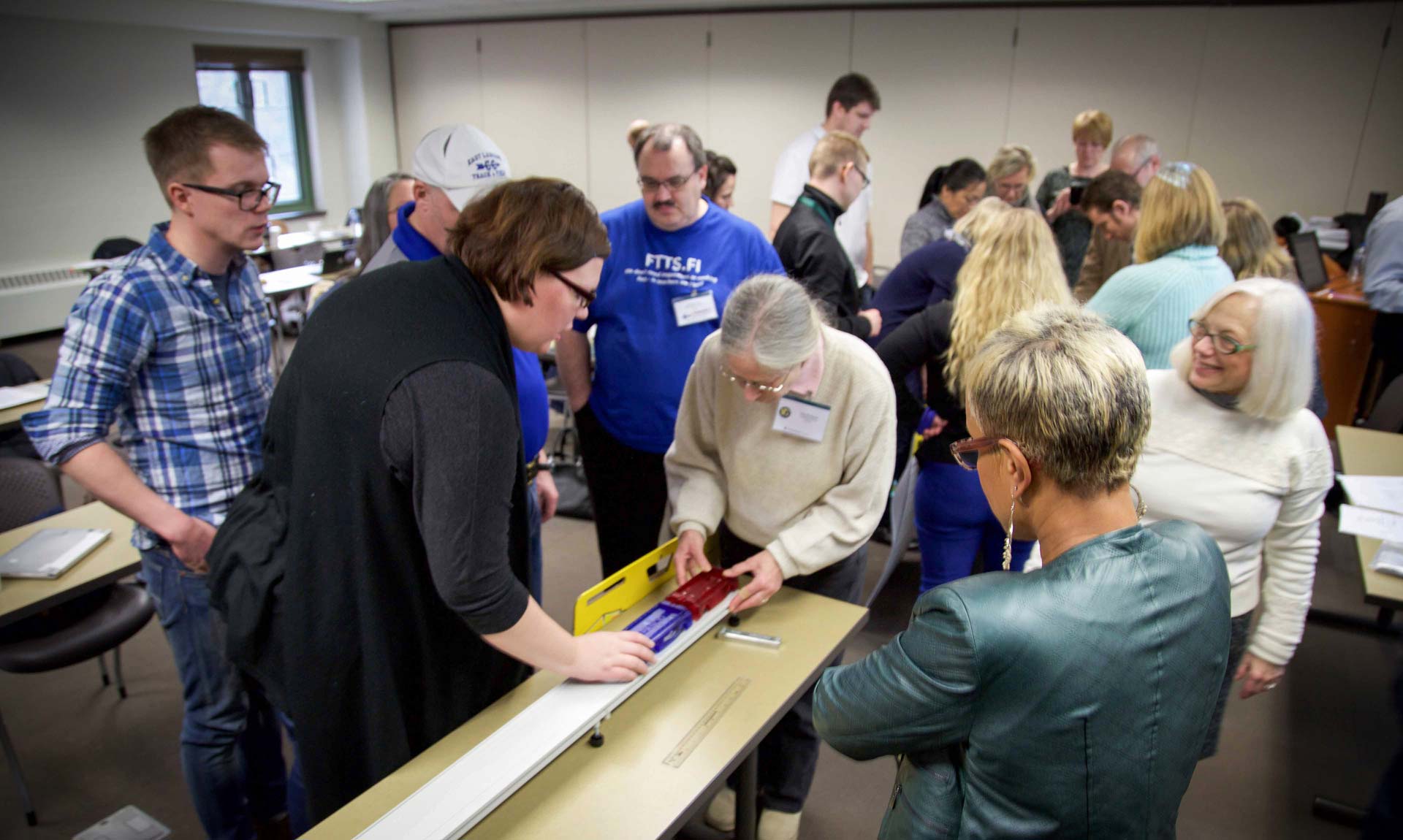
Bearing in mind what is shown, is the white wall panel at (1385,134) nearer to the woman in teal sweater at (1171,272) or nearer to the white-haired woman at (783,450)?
the woman in teal sweater at (1171,272)

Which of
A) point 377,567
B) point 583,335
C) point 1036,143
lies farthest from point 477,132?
point 1036,143

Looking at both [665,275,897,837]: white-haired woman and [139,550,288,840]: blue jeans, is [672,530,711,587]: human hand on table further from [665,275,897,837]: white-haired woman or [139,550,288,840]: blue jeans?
[139,550,288,840]: blue jeans

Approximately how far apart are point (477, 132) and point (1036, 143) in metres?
5.26

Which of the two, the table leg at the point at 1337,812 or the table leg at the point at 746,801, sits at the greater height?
the table leg at the point at 746,801

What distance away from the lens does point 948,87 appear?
6.32m

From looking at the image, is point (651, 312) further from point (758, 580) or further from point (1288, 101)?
point (1288, 101)

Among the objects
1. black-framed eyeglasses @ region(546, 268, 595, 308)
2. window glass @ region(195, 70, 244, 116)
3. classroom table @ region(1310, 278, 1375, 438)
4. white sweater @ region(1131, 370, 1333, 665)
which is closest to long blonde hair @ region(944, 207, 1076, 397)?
white sweater @ region(1131, 370, 1333, 665)

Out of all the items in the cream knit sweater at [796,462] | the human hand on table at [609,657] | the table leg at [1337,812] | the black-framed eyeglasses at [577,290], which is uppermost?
the black-framed eyeglasses at [577,290]

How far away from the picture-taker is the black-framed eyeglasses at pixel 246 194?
1639 mm

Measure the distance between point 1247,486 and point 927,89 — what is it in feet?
18.1

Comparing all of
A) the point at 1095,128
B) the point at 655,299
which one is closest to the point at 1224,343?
the point at 655,299

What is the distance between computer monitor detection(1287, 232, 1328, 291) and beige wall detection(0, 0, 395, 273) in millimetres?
8236

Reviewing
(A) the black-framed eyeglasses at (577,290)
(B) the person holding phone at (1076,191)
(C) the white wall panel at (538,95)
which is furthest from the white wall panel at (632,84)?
(A) the black-framed eyeglasses at (577,290)

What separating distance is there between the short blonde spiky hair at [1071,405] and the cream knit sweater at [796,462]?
2.29 ft
